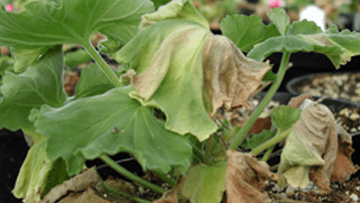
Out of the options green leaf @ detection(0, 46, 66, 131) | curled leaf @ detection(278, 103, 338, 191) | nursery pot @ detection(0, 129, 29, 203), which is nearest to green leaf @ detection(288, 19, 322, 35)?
curled leaf @ detection(278, 103, 338, 191)

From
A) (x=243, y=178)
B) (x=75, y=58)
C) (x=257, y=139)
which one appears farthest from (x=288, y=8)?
(x=243, y=178)

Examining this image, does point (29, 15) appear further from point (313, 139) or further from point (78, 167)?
point (313, 139)

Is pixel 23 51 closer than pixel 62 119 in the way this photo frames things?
No

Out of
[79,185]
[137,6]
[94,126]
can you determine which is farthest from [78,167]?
[137,6]

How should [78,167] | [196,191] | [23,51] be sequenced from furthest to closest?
[23,51] < [196,191] < [78,167]

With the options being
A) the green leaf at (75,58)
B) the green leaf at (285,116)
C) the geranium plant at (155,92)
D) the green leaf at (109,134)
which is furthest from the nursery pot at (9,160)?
the green leaf at (285,116)

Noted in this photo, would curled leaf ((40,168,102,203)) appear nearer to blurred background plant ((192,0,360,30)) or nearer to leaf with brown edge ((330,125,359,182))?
leaf with brown edge ((330,125,359,182))

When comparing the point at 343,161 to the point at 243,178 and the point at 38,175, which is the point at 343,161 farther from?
the point at 38,175
